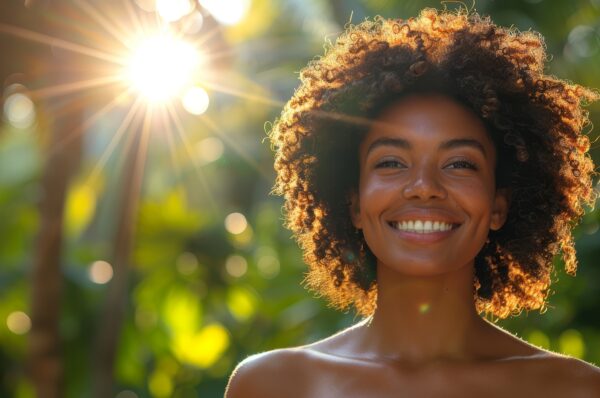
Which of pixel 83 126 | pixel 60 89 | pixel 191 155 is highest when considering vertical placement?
pixel 191 155

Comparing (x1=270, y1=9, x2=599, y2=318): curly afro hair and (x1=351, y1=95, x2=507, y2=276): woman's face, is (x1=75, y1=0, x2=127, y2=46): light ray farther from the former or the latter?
(x1=351, y1=95, x2=507, y2=276): woman's face

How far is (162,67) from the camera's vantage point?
12.2m

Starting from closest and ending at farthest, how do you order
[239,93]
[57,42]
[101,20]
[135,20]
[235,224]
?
[57,42] < [101,20] < [135,20] < [239,93] < [235,224]

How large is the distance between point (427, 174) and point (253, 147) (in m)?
15.8

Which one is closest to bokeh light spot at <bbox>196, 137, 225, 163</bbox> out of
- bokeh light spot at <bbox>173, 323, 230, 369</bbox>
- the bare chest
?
bokeh light spot at <bbox>173, 323, 230, 369</bbox>

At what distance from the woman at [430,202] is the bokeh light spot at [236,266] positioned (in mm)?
11947

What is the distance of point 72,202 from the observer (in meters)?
18.5

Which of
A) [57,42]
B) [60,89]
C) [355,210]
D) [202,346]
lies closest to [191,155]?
[202,346]

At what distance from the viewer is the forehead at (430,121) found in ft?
16.5

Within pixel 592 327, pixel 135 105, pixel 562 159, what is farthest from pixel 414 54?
pixel 592 327

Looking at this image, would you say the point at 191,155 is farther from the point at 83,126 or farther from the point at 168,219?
the point at 83,126

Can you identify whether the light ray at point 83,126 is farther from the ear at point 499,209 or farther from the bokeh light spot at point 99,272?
the ear at point 499,209

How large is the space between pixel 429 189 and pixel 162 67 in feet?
24.9

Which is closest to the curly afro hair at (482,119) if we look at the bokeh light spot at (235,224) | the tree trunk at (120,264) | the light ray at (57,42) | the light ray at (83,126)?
the light ray at (57,42)
